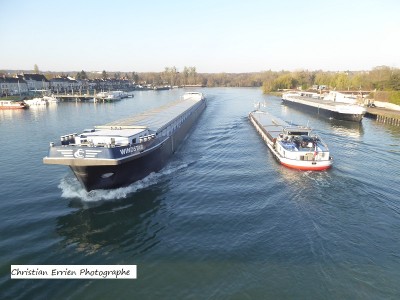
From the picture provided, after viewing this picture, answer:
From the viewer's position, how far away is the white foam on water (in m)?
24.0

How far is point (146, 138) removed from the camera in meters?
27.6

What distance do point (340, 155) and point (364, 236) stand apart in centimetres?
1992

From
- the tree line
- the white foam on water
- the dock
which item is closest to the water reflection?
the white foam on water

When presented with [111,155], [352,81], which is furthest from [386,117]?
[352,81]

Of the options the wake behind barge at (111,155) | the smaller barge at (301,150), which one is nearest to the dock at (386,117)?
the smaller barge at (301,150)

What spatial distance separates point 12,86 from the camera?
134500mm

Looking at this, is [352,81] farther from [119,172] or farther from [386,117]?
[119,172]

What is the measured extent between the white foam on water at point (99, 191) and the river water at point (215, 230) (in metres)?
0.14

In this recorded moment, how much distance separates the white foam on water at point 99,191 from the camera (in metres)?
24.0

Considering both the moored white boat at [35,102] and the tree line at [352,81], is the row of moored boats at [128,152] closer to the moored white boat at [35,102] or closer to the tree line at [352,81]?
the tree line at [352,81]

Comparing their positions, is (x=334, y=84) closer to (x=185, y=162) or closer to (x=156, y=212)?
(x=185, y=162)

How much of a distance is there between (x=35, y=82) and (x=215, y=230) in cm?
16677

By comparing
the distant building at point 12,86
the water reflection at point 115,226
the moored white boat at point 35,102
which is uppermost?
the distant building at point 12,86

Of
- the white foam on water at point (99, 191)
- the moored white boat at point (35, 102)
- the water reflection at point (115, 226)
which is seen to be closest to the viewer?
the water reflection at point (115, 226)
